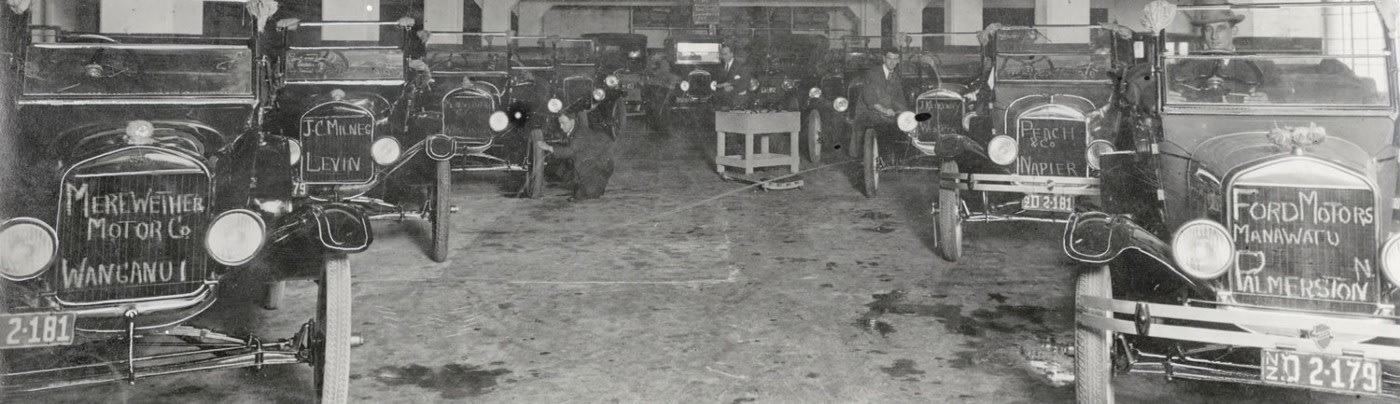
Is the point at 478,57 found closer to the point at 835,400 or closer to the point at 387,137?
the point at 387,137

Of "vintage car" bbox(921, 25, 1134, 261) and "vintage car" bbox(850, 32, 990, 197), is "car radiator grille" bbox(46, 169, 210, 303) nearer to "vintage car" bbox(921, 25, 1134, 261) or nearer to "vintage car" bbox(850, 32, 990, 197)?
"vintage car" bbox(921, 25, 1134, 261)

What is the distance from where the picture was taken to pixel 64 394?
2.95 meters

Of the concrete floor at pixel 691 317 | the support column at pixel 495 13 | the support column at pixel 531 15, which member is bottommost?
the concrete floor at pixel 691 317

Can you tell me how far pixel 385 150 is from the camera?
4.97 meters

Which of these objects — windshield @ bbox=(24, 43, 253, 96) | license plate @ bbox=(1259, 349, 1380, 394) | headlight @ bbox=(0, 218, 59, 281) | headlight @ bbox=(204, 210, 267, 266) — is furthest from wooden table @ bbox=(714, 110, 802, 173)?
headlight @ bbox=(0, 218, 59, 281)

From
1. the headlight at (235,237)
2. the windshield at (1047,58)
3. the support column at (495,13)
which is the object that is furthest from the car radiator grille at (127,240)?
the support column at (495,13)

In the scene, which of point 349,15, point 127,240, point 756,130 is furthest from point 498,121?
point 349,15

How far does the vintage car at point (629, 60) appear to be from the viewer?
53.2 ft

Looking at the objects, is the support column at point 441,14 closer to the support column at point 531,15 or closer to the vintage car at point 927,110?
the support column at point 531,15

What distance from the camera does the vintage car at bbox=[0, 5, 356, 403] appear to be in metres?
2.41

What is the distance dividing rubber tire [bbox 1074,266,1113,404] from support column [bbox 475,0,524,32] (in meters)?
16.7

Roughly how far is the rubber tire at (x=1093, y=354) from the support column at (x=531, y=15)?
19.3 meters

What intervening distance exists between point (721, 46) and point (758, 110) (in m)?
7.52

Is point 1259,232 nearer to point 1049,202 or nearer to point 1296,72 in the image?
point 1296,72
